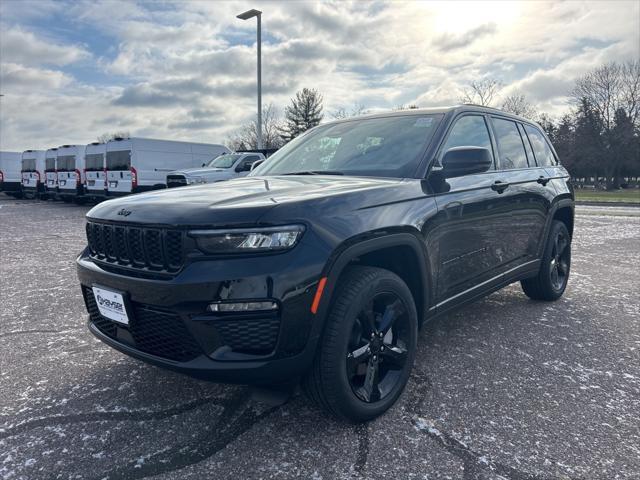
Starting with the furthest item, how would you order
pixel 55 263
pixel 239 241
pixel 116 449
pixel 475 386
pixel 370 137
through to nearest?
pixel 55 263, pixel 370 137, pixel 475 386, pixel 116 449, pixel 239 241

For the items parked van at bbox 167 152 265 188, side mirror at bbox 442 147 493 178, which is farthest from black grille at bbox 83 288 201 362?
parked van at bbox 167 152 265 188

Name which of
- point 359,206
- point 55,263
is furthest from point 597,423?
point 55,263

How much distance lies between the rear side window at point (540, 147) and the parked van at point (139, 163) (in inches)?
501

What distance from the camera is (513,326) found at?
13.3 feet

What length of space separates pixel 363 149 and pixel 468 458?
209cm

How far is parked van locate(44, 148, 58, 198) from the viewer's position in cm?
1909

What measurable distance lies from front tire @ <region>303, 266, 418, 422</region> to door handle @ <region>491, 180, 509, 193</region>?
142 centimetres

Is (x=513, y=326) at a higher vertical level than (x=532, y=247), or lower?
lower

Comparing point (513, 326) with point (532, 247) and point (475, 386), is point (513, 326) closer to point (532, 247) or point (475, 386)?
point (532, 247)

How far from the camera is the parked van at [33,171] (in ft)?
69.3

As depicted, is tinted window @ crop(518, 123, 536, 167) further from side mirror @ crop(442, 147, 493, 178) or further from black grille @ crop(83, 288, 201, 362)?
black grille @ crop(83, 288, 201, 362)

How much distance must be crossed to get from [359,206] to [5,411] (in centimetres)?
228

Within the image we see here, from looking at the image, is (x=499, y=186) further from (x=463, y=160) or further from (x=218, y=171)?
(x=218, y=171)

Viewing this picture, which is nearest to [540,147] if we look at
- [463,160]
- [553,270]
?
[553,270]
